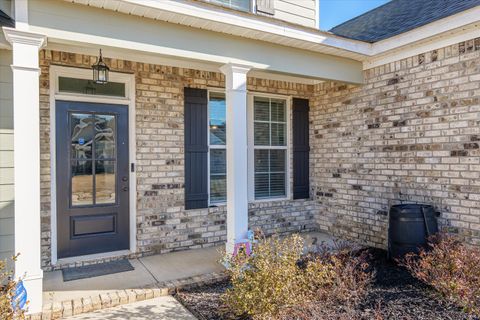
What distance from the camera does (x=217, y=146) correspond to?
484 cm

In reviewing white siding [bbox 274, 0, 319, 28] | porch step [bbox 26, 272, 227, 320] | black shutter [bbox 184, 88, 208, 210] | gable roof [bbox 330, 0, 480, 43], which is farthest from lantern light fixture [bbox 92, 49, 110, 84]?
gable roof [bbox 330, 0, 480, 43]

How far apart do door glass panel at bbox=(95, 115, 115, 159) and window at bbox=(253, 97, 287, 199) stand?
2.10m

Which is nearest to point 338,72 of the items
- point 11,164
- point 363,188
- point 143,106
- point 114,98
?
point 363,188

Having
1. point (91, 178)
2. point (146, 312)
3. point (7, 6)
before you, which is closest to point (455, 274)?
point (146, 312)

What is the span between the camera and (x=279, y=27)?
366 centimetres

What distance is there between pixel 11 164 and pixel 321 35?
142 inches

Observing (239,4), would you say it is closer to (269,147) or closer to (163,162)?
(269,147)

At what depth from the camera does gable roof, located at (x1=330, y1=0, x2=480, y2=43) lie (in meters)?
3.91

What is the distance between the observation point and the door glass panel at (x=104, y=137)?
409cm

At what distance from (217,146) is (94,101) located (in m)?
1.72

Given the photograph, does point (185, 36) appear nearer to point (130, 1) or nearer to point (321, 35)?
point (130, 1)

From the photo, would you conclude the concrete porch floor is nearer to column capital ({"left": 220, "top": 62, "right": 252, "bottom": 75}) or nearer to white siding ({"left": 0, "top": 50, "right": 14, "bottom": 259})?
white siding ({"left": 0, "top": 50, "right": 14, "bottom": 259})

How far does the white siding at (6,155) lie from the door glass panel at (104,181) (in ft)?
3.11

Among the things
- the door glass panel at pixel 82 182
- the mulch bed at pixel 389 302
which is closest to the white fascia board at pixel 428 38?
the mulch bed at pixel 389 302
